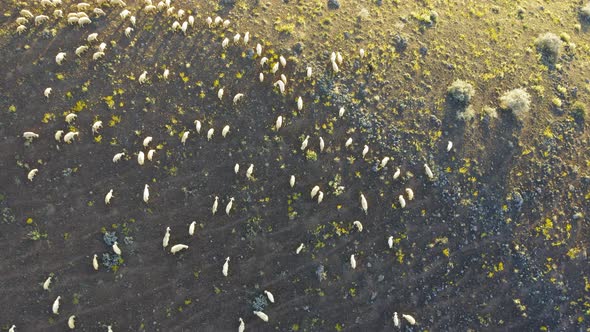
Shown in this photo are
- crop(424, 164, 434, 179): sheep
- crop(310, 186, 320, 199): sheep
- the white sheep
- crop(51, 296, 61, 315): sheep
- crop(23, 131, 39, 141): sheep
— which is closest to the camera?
crop(51, 296, 61, 315): sheep

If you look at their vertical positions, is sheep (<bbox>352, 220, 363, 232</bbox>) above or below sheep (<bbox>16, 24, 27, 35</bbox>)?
below

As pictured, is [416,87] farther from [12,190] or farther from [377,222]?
[12,190]

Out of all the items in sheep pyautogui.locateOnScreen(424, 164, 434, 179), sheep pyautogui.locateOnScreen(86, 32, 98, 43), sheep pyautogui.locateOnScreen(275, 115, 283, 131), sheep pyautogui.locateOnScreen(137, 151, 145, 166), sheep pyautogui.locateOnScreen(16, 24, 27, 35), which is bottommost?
sheep pyautogui.locateOnScreen(424, 164, 434, 179)

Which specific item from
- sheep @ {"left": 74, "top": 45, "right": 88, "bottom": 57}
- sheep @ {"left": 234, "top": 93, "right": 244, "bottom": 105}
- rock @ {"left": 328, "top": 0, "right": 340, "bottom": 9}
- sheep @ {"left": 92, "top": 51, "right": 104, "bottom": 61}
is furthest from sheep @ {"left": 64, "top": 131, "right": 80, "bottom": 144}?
rock @ {"left": 328, "top": 0, "right": 340, "bottom": 9}

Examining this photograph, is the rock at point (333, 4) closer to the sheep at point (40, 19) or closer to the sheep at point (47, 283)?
the sheep at point (40, 19)

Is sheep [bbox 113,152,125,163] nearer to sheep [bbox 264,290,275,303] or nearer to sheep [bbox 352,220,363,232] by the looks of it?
sheep [bbox 264,290,275,303]

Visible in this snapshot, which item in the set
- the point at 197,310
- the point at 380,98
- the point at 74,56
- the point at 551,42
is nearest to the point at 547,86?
the point at 551,42

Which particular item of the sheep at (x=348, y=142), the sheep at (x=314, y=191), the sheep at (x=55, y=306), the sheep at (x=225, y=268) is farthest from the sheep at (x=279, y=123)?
the sheep at (x=55, y=306)

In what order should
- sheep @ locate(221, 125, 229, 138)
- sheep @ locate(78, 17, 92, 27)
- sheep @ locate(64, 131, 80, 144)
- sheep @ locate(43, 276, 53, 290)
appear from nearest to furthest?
1. sheep @ locate(43, 276, 53, 290)
2. sheep @ locate(64, 131, 80, 144)
3. sheep @ locate(221, 125, 229, 138)
4. sheep @ locate(78, 17, 92, 27)
